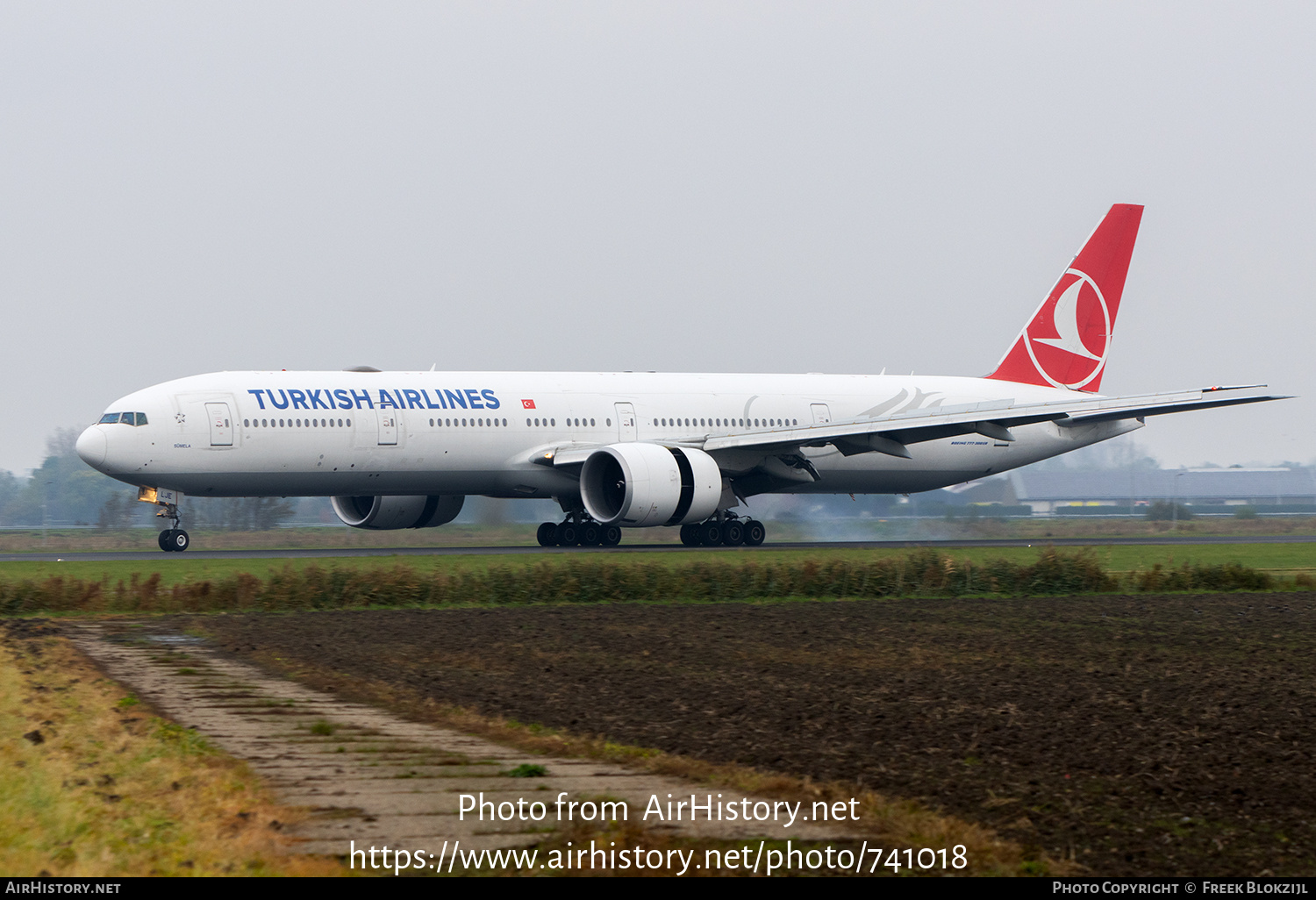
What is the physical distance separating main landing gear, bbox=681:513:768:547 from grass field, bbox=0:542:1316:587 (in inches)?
62.2

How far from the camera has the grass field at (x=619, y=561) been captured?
23.3m

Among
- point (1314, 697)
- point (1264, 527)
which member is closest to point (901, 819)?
point (1314, 697)

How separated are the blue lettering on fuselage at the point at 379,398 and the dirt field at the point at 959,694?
437 inches

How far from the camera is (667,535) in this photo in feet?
131

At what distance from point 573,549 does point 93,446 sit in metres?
10.3

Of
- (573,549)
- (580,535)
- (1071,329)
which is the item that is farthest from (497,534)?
(1071,329)

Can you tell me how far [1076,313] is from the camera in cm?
3994

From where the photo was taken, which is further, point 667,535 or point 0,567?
point 667,535

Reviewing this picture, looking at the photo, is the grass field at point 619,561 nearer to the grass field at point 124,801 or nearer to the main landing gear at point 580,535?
the main landing gear at point 580,535

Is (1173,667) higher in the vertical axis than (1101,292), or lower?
lower

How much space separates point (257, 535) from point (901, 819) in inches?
1420

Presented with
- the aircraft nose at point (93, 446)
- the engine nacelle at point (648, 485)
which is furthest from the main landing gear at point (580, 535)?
the aircraft nose at point (93, 446)

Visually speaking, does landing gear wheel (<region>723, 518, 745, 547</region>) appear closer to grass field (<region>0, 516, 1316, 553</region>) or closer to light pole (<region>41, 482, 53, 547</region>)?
grass field (<region>0, 516, 1316, 553</region>)

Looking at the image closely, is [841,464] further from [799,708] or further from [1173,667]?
[799,708]
